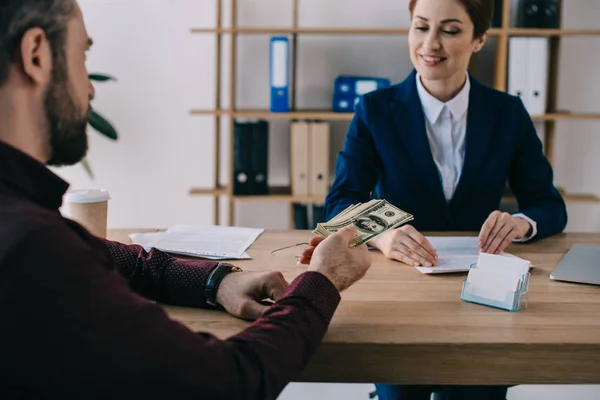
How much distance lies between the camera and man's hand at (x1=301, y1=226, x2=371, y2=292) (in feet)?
3.74

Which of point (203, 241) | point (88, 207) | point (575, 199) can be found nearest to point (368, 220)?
point (203, 241)

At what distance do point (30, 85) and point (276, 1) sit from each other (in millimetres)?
3058

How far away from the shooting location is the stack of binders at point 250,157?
11.4 ft

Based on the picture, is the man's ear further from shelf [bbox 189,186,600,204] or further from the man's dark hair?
shelf [bbox 189,186,600,204]

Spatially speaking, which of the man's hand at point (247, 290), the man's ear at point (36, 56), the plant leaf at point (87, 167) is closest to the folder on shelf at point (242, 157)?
the plant leaf at point (87, 167)

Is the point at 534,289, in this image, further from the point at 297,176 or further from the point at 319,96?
the point at 319,96

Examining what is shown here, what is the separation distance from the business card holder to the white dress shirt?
0.77 m

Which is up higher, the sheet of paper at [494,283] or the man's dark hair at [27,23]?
the man's dark hair at [27,23]

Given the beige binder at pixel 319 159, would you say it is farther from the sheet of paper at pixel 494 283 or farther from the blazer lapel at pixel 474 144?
the sheet of paper at pixel 494 283

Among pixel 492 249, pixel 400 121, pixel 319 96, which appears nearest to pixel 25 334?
pixel 492 249

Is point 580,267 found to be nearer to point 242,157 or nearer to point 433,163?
point 433,163

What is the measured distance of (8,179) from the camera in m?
0.81

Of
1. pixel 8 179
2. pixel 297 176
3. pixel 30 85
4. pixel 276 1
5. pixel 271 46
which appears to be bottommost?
pixel 297 176

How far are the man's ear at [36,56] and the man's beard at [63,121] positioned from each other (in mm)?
13
